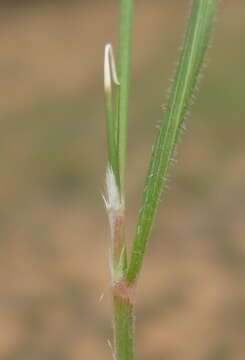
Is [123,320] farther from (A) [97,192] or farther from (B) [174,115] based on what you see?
(A) [97,192]

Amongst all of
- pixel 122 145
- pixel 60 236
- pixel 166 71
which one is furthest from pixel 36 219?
pixel 122 145


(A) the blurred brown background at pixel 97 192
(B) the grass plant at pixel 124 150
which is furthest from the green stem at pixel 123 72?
(A) the blurred brown background at pixel 97 192

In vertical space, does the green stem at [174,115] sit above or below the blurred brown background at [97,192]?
above

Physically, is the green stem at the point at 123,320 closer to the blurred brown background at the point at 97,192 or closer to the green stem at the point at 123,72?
the green stem at the point at 123,72

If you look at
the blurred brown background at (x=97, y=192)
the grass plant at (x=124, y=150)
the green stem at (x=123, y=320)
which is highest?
the grass plant at (x=124, y=150)

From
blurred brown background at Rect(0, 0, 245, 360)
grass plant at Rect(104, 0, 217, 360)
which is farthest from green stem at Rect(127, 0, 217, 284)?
blurred brown background at Rect(0, 0, 245, 360)

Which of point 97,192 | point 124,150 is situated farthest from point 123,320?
point 97,192
